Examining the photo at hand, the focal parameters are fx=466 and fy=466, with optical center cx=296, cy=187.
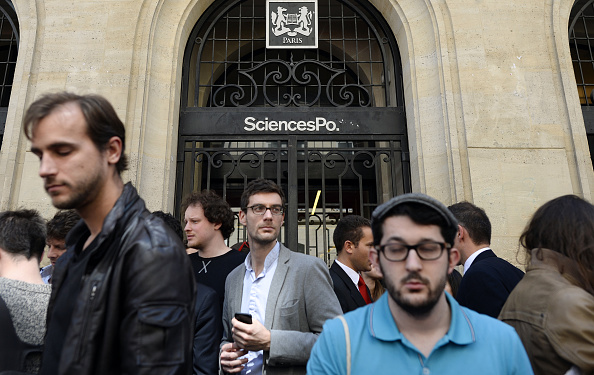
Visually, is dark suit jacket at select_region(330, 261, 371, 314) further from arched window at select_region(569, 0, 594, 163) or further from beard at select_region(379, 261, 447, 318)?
arched window at select_region(569, 0, 594, 163)

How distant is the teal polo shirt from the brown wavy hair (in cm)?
64

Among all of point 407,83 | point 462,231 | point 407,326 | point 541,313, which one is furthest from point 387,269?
point 407,83

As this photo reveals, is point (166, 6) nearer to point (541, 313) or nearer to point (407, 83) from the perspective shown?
point (407, 83)

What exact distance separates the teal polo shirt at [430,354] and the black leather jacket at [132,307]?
495 millimetres

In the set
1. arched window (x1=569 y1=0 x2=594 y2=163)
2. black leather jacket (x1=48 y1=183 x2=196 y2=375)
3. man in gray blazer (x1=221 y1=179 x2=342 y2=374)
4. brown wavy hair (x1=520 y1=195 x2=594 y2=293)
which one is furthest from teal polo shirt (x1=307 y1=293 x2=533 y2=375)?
arched window (x1=569 y1=0 x2=594 y2=163)

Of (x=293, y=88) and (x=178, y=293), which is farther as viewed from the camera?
(x=293, y=88)

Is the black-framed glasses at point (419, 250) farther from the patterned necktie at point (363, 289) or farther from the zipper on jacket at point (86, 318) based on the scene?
the patterned necktie at point (363, 289)

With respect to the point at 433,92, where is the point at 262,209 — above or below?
below

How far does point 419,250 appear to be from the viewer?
5.36ft

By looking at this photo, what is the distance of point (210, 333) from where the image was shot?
289 cm

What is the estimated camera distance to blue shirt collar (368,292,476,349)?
1554mm

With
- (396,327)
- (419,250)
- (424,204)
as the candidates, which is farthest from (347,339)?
(424,204)

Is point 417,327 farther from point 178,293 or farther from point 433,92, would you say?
point 433,92

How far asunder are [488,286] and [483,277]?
6 cm
